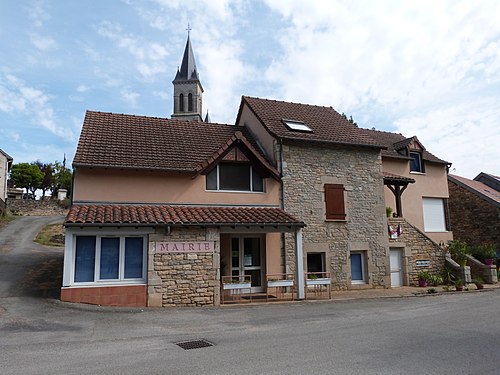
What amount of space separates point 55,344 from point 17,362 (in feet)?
3.54

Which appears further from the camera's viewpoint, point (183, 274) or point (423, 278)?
point (423, 278)

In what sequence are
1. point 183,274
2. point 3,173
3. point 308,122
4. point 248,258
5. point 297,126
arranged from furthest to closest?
point 3,173, point 308,122, point 297,126, point 248,258, point 183,274

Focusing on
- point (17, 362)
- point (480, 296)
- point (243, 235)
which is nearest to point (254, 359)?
point (17, 362)

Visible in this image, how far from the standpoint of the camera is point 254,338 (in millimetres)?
7375

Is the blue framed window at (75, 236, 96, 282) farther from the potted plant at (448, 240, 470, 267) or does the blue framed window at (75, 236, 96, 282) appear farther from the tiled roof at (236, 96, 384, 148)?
the potted plant at (448, 240, 470, 267)

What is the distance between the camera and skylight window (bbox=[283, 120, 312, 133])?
1551 cm

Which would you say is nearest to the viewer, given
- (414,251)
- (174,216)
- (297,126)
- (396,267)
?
(174,216)

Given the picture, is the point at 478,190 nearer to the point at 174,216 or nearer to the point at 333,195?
the point at 333,195

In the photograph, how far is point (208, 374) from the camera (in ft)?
17.3

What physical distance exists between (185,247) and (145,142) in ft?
15.6

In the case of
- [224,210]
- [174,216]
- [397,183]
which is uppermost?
[397,183]

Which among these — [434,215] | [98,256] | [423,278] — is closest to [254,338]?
[98,256]

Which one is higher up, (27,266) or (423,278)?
(27,266)

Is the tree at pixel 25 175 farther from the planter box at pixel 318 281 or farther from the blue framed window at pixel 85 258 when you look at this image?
the planter box at pixel 318 281
